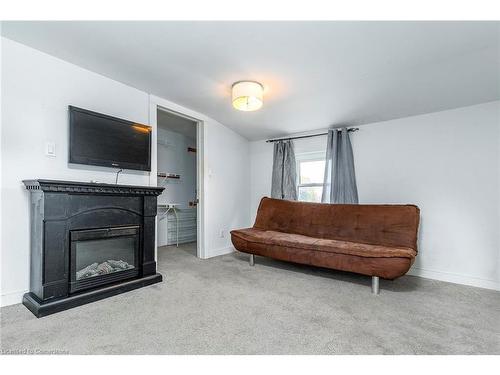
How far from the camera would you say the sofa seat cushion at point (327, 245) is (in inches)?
92.9

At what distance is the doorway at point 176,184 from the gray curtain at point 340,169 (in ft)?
7.32

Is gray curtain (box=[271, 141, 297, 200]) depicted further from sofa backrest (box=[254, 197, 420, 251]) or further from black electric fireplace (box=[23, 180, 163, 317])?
black electric fireplace (box=[23, 180, 163, 317])

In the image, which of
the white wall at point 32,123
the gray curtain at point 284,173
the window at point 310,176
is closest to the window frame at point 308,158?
the window at point 310,176

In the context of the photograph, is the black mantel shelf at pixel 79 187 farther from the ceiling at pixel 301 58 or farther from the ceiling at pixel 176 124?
the ceiling at pixel 176 124

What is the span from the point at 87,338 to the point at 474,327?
257 centimetres

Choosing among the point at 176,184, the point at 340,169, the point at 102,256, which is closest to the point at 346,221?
the point at 340,169

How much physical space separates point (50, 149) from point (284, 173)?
3005mm

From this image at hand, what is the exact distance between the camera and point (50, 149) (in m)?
2.22

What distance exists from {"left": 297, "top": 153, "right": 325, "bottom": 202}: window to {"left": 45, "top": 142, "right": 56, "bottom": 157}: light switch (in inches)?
126

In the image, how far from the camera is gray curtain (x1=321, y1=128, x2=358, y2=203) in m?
3.52

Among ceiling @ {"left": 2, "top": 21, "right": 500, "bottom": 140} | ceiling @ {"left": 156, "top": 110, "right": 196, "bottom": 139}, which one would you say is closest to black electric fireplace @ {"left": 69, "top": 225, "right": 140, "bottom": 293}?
ceiling @ {"left": 2, "top": 21, "right": 500, "bottom": 140}

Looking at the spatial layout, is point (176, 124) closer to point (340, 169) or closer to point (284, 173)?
point (284, 173)

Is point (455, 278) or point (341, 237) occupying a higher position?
point (341, 237)
